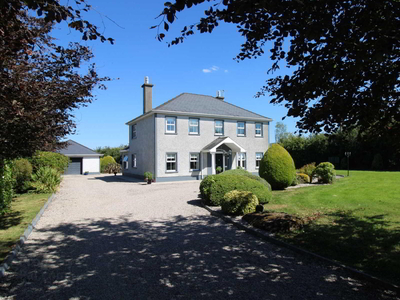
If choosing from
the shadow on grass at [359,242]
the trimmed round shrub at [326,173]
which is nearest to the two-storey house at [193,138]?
the trimmed round shrub at [326,173]

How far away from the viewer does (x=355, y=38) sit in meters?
3.79

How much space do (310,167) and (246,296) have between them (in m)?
19.0

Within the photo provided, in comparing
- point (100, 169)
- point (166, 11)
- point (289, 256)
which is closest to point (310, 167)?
point (289, 256)

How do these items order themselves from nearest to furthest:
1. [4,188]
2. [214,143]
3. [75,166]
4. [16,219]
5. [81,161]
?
[16,219] → [4,188] → [214,143] → [75,166] → [81,161]

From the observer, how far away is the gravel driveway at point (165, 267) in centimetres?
398

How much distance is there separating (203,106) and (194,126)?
123 inches

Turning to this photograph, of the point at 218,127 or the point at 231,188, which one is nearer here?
the point at 231,188

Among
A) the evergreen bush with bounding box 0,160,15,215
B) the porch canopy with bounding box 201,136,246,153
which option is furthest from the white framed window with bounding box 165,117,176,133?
the evergreen bush with bounding box 0,160,15,215

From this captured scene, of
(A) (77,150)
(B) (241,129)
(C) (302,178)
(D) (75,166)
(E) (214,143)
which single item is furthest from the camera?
(A) (77,150)

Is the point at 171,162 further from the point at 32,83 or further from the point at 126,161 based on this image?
the point at 32,83

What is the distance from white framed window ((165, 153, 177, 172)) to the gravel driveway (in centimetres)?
1530

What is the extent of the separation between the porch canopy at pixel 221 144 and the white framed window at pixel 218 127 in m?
0.93

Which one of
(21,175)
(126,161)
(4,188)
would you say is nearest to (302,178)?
(4,188)

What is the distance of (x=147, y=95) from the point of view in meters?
26.8
